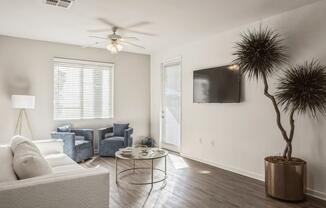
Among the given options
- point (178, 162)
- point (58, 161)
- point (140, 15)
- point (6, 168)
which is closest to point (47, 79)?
point (58, 161)

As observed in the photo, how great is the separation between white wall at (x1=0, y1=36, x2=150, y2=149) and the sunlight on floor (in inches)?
62.8

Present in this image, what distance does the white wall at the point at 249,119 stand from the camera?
3352 millimetres

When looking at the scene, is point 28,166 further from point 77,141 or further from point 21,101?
point 77,141

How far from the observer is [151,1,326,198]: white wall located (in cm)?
335

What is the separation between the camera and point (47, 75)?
5.48 meters

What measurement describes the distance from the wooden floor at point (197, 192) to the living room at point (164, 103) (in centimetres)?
3

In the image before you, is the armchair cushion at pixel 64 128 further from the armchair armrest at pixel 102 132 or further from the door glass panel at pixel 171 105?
the door glass panel at pixel 171 105

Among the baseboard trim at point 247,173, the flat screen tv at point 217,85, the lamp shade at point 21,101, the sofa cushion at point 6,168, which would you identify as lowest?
the baseboard trim at point 247,173

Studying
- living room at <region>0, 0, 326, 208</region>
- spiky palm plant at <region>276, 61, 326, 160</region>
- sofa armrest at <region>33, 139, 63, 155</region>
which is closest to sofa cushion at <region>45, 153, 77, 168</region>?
living room at <region>0, 0, 326, 208</region>

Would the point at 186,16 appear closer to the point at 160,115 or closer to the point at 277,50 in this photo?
the point at 277,50

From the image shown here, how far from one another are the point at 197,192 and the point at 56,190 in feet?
7.33

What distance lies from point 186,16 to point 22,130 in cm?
417

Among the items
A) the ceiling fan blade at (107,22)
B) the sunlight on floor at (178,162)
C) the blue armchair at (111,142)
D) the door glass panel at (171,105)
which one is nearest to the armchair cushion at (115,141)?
the blue armchair at (111,142)

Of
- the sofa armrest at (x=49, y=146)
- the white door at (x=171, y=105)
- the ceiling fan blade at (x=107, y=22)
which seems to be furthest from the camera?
the white door at (x=171, y=105)
